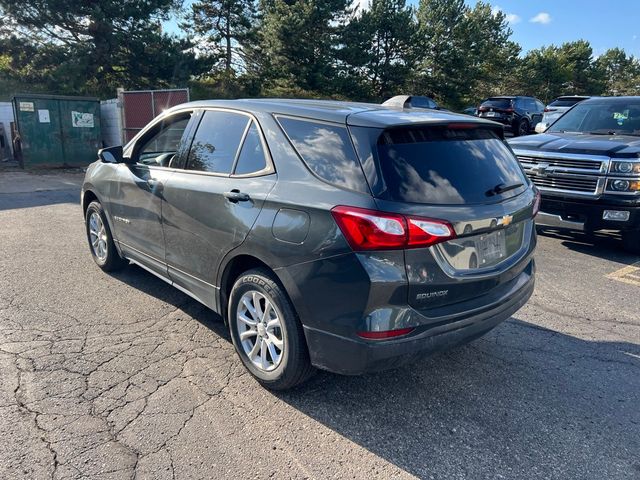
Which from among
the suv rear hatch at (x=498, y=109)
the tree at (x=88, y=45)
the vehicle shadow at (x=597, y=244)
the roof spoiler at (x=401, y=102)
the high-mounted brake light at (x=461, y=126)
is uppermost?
the tree at (x=88, y=45)

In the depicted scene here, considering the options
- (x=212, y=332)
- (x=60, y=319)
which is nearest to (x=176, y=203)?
(x=212, y=332)

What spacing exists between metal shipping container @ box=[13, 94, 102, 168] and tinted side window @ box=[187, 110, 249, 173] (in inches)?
500

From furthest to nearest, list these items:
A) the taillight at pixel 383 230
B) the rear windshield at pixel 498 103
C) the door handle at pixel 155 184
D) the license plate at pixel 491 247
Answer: the rear windshield at pixel 498 103 < the door handle at pixel 155 184 < the license plate at pixel 491 247 < the taillight at pixel 383 230

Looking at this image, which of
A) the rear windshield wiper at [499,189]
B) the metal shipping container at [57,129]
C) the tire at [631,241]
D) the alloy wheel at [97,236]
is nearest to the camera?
the rear windshield wiper at [499,189]

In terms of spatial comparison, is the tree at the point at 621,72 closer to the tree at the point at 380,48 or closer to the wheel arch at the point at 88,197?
the tree at the point at 380,48

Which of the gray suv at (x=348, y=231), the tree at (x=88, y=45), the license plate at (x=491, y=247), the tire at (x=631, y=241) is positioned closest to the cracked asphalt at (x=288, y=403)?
the gray suv at (x=348, y=231)

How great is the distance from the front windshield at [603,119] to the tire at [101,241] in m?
6.68

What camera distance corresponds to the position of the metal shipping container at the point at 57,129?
13898 millimetres

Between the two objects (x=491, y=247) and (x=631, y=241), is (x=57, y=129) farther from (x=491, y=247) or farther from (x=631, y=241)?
(x=491, y=247)

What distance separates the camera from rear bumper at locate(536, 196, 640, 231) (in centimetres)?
573

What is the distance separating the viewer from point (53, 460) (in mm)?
2410

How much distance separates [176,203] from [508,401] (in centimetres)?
270

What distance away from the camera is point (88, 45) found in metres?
22.0

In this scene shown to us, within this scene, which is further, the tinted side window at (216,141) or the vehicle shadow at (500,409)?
the tinted side window at (216,141)
